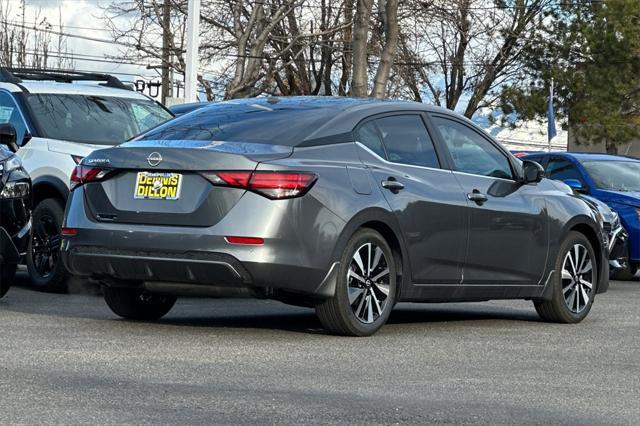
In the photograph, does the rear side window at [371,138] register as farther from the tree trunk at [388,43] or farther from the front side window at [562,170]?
the tree trunk at [388,43]

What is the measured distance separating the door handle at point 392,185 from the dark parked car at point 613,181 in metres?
7.32

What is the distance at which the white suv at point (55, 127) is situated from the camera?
1213 centimetres

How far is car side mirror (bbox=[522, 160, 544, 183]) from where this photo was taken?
10367 mm

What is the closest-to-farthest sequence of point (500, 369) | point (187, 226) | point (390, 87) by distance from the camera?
point (500, 369) < point (187, 226) < point (390, 87)

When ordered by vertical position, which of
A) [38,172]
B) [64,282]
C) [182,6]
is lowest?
Result: [64,282]

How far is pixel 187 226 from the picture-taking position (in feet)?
27.7

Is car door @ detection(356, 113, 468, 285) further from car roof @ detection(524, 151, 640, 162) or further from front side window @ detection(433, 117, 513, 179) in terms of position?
car roof @ detection(524, 151, 640, 162)

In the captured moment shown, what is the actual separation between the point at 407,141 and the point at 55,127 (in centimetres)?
450

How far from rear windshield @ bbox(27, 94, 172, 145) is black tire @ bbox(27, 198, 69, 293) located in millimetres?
798

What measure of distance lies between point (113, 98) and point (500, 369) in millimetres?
6935

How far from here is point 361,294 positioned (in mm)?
8828

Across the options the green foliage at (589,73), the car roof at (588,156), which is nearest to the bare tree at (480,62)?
the green foliage at (589,73)

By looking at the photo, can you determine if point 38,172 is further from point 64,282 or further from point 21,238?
point 21,238

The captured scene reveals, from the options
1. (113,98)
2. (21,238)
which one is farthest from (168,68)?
(21,238)
